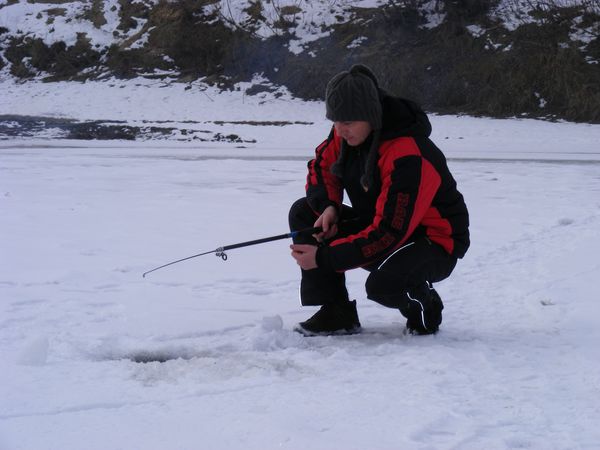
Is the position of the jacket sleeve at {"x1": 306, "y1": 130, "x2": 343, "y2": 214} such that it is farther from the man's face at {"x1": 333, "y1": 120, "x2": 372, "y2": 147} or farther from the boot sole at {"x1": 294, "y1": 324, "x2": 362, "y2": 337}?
the boot sole at {"x1": 294, "y1": 324, "x2": 362, "y2": 337}

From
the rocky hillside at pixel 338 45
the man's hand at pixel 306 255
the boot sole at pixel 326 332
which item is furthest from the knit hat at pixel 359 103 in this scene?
the rocky hillside at pixel 338 45

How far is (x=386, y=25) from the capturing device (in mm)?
21906

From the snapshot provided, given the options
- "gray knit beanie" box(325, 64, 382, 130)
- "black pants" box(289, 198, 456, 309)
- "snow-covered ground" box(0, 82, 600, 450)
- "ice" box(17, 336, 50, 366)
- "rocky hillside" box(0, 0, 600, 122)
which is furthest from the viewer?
"rocky hillside" box(0, 0, 600, 122)

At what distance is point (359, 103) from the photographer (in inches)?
115

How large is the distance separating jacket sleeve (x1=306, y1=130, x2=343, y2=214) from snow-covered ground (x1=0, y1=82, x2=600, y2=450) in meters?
0.57

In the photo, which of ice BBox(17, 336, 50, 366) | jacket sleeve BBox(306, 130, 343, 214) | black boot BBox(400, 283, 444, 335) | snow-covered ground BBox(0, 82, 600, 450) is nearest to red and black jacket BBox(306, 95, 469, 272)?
jacket sleeve BBox(306, 130, 343, 214)

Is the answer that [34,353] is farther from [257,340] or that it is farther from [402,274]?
[402,274]

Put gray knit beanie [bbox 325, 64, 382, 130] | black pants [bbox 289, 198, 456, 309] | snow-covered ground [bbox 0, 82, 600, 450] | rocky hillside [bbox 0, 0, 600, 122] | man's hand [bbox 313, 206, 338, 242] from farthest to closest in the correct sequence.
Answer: rocky hillside [bbox 0, 0, 600, 122]
man's hand [bbox 313, 206, 338, 242]
black pants [bbox 289, 198, 456, 309]
gray knit beanie [bbox 325, 64, 382, 130]
snow-covered ground [bbox 0, 82, 600, 450]

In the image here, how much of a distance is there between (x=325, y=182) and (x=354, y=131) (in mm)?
390

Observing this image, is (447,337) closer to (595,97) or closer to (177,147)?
(177,147)

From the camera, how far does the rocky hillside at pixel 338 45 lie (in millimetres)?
18719

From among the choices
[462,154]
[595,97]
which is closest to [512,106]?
[595,97]

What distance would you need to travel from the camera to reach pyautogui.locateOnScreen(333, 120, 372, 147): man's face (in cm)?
297

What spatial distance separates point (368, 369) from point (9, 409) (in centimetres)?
130
